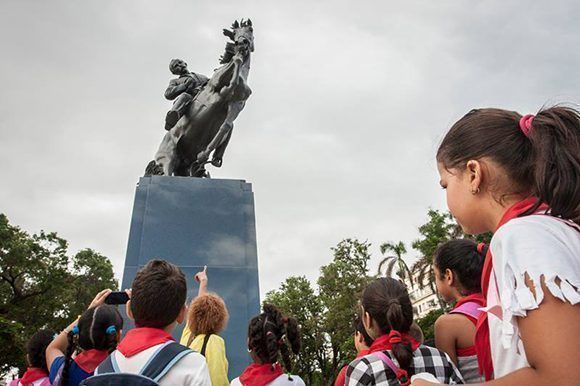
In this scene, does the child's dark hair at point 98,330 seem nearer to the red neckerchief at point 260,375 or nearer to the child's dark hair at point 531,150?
the red neckerchief at point 260,375

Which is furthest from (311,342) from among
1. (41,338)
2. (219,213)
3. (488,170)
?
(488,170)

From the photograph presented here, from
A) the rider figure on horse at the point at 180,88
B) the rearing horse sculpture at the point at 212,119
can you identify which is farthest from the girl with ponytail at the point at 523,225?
the rider figure on horse at the point at 180,88

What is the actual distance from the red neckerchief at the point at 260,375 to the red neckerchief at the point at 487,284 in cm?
205

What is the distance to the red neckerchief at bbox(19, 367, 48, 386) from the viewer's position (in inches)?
139

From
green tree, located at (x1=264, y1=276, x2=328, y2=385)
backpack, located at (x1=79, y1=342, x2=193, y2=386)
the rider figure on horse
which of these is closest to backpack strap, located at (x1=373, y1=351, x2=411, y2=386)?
backpack, located at (x1=79, y1=342, x2=193, y2=386)

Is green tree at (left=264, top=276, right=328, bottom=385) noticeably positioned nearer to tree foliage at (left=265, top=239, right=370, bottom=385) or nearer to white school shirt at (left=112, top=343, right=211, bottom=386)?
tree foliage at (left=265, top=239, right=370, bottom=385)

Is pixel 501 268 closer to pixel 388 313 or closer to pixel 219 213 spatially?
pixel 388 313

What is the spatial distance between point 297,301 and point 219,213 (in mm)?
27501

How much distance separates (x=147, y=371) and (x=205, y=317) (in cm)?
147

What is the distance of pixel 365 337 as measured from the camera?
2.80 m

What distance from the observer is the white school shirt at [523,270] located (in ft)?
3.17

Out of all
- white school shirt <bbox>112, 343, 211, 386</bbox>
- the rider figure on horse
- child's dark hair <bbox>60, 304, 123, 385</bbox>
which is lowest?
white school shirt <bbox>112, 343, 211, 386</bbox>

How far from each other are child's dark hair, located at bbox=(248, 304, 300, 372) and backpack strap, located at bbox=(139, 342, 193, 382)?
1142 millimetres

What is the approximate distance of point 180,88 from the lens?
27.5ft
